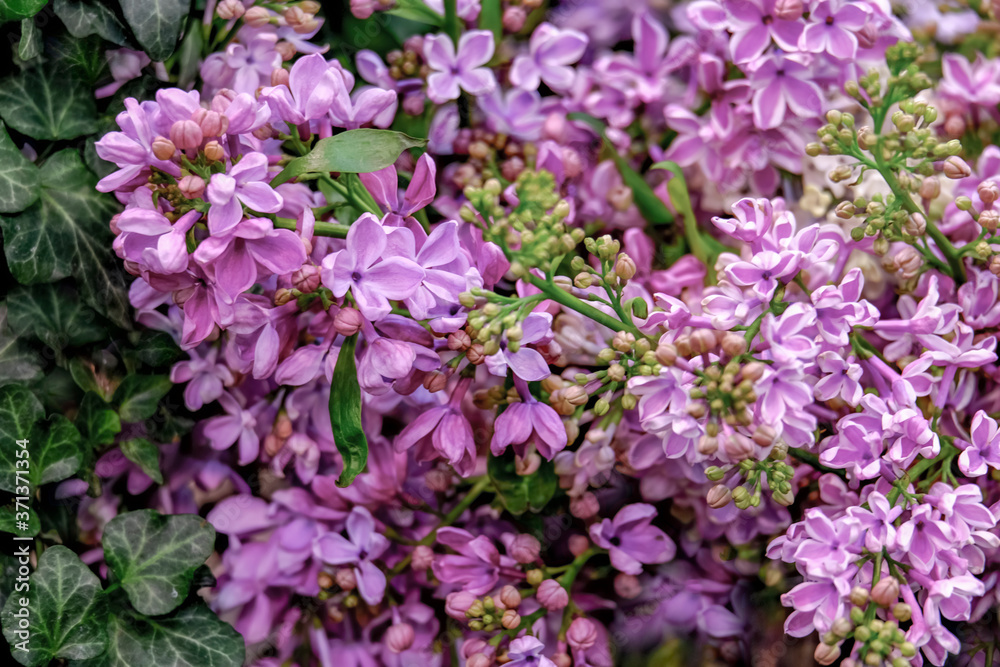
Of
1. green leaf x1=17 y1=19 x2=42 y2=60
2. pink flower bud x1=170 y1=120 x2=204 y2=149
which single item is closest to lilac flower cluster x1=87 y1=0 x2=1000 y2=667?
pink flower bud x1=170 y1=120 x2=204 y2=149

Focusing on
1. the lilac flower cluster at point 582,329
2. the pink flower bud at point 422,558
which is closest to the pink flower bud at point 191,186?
the lilac flower cluster at point 582,329

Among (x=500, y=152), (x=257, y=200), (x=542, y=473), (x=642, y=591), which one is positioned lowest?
(x=642, y=591)

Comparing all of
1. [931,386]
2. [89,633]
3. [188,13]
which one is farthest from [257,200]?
[931,386]

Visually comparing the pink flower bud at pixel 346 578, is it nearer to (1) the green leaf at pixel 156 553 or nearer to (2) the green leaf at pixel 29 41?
(1) the green leaf at pixel 156 553

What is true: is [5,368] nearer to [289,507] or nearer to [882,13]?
[289,507]

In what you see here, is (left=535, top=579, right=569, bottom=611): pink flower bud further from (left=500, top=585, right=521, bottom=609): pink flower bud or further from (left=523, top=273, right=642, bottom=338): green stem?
(left=523, top=273, right=642, bottom=338): green stem

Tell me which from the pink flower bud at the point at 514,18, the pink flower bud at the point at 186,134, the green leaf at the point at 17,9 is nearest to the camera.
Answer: the pink flower bud at the point at 186,134

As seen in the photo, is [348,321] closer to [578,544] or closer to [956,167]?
[578,544]

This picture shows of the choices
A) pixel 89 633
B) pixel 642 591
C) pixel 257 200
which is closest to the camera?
pixel 257 200
